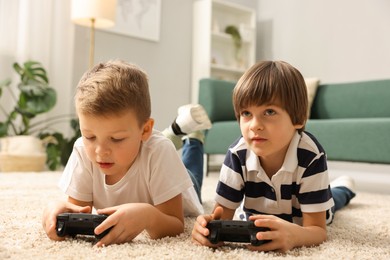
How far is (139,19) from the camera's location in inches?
145

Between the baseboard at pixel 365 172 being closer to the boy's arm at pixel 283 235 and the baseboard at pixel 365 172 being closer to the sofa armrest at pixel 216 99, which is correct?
the sofa armrest at pixel 216 99

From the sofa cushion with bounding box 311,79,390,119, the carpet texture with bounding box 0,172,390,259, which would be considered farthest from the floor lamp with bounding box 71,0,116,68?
the carpet texture with bounding box 0,172,390,259

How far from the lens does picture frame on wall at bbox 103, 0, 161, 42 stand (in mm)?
3568

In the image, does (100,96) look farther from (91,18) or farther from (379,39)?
(379,39)

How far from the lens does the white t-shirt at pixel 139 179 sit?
95 cm

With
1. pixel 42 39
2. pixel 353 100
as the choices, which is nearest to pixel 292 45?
pixel 353 100

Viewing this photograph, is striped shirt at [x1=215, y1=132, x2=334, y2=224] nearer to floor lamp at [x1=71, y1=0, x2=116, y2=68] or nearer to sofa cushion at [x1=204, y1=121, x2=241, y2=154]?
sofa cushion at [x1=204, y1=121, x2=241, y2=154]

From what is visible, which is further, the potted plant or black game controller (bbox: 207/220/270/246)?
the potted plant

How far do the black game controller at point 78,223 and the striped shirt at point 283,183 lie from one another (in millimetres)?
315

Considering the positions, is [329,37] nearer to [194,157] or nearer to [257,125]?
[194,157]

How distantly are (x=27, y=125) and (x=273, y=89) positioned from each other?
2.43m

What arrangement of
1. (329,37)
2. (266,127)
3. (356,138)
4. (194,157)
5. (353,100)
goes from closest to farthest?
(266,127), (194,157), (356,138), (353,100), (329,37)

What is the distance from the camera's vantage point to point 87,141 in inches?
34.3

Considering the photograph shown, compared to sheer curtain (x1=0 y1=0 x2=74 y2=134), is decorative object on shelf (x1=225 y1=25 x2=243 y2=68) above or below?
above
